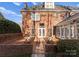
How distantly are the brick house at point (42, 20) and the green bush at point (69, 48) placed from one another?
223 mm

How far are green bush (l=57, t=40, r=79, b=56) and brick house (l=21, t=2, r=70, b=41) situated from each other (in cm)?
22

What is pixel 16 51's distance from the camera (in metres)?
6.25

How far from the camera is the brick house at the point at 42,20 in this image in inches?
247

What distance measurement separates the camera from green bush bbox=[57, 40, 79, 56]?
6211 millimetres

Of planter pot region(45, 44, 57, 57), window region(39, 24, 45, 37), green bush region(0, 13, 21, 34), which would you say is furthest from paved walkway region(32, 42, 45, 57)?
green bush region(0, 13, 21, 34)

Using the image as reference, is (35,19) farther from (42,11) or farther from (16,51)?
(16,51)

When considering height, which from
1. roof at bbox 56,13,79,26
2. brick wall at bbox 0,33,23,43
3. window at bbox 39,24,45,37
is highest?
roof at bbox 56,13,79,26

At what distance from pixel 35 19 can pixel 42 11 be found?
185 mm

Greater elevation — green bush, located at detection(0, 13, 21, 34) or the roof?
the roof

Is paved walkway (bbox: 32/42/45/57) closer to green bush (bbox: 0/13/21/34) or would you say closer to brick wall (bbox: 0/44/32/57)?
brick wall (bbox: 0/44/32/57)

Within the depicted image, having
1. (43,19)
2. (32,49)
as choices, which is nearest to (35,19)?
(43,19)

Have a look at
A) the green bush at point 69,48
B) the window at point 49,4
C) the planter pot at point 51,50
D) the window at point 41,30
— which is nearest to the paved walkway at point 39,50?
the planter pot at point 51,50

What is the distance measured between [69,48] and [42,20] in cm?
67

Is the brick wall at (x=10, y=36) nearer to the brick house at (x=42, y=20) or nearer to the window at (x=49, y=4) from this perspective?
the brick house at (x=42, y=20)
